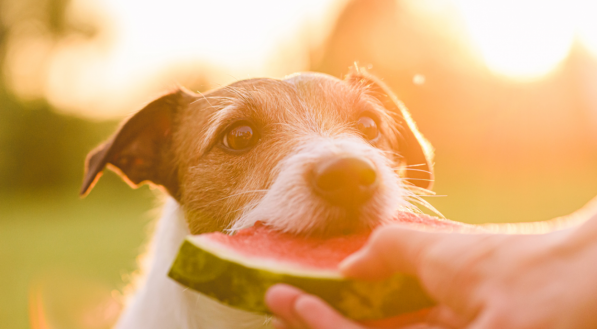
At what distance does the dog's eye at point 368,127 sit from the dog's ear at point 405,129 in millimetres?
422

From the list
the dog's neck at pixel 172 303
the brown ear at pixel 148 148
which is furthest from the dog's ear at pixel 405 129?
the dog's neck at pixel 172 303

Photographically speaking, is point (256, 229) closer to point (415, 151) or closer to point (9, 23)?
point (415, 151)

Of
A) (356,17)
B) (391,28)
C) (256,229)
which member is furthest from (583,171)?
(256,229)

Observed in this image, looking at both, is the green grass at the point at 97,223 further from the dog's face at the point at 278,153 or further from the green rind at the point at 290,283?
the green rind at the point at 290,283

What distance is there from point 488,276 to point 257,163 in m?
2.11

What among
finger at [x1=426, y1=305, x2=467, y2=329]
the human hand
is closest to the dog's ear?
finger at [x1=426, y1=305, x2=467, y2=329]

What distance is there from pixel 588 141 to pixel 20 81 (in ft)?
119

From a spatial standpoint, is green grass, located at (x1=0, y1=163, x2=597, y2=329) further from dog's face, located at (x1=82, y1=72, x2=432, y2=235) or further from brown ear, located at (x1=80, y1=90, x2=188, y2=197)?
dog's face, located at (x1=82, y1=72, x2=432, y2=235)

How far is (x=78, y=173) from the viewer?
25906 millimetres

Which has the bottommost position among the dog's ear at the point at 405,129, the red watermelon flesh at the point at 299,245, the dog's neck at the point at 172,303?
the dog's neck at the point at 172,303

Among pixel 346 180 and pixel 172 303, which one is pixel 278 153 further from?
pixel 172 303

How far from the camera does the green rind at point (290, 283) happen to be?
1703 millimetres

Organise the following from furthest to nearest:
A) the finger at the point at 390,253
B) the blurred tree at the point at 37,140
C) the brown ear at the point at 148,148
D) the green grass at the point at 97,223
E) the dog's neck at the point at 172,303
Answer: the blurred tree at the point at 37,140, the green grass at the point at 97,223, the brown ear at the point at 148,148, the dog's neck at the point at 172,303, the finger at the point at 390,253

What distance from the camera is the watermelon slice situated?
5.66 feet
